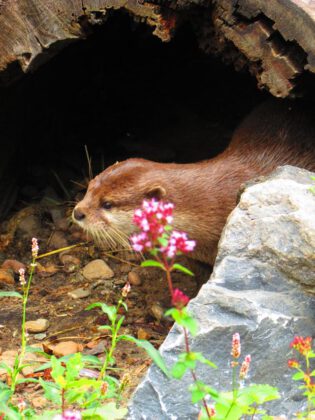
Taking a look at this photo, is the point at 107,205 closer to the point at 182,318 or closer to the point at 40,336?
the point at 40,336

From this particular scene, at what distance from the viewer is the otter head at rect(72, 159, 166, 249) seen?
3.47 metres

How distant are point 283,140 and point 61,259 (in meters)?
1.34

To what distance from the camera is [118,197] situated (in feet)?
11.5

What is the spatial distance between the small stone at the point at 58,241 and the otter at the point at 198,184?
30.8 inches

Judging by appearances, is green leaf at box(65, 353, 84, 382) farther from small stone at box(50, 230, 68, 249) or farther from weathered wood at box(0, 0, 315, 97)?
small stone at box(50, 230, 68, 249)

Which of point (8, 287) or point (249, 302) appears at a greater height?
point (249, 302)

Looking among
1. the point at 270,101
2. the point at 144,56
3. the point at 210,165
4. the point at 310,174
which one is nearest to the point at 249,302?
the point at 310,174

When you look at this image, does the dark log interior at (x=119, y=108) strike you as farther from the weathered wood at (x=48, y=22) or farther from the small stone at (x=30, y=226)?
the weathered wood at (x=48, y=22)

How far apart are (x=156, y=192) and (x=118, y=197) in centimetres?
18

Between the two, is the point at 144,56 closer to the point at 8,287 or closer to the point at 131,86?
the point at 131,86

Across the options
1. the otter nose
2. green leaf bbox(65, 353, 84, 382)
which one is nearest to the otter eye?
the otter nose

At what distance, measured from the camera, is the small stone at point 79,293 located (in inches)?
150

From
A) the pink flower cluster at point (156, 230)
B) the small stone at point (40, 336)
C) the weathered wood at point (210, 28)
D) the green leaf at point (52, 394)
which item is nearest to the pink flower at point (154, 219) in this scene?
the pink flower cluster at point (156, 230)

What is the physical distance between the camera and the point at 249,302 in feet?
8.07
